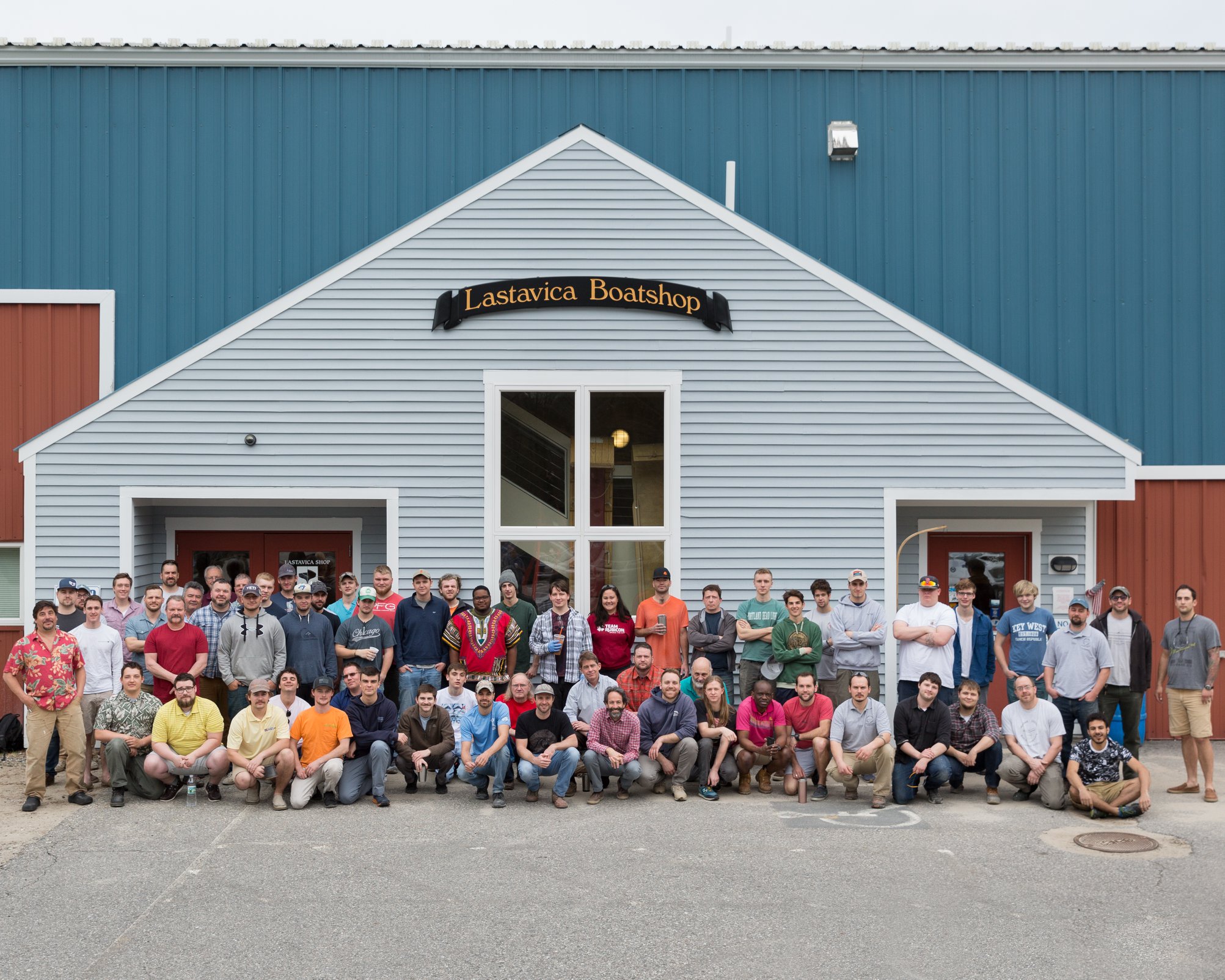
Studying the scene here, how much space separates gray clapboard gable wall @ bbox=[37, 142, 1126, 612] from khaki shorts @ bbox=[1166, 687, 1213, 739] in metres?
2.41

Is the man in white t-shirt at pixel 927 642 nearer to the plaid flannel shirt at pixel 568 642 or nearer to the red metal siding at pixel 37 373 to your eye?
the plaid flannel shirt at pixel 568 642

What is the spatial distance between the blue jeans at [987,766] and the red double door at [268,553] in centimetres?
684

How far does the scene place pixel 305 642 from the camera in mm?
10852

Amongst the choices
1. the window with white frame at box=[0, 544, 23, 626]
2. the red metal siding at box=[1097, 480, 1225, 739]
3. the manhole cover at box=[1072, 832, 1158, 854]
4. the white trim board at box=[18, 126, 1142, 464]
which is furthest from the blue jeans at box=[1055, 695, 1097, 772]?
the window with white frame at box=[0, 544, 23, 626]

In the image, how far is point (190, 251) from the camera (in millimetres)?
14844

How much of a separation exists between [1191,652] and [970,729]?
7.11ft

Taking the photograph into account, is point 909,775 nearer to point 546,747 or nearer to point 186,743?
point 546,747

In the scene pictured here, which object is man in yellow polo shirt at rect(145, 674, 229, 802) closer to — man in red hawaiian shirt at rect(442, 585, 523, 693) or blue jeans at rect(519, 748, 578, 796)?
man in red hawaiian shirt at rect(442, 585, 523, 693)

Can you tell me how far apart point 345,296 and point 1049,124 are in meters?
8.83

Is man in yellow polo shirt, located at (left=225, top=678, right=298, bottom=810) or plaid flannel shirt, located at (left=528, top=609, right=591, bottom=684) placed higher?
plaid flannel shirt, located at (left=528, top=609, right=591, bottom=684)

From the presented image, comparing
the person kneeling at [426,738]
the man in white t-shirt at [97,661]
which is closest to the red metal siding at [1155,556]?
the person kneeling at [426,738]

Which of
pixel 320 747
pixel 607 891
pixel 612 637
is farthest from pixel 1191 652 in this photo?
pixel 320 747

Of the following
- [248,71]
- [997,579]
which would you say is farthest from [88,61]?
[997,579]

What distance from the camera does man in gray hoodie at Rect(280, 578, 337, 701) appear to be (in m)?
10.8
